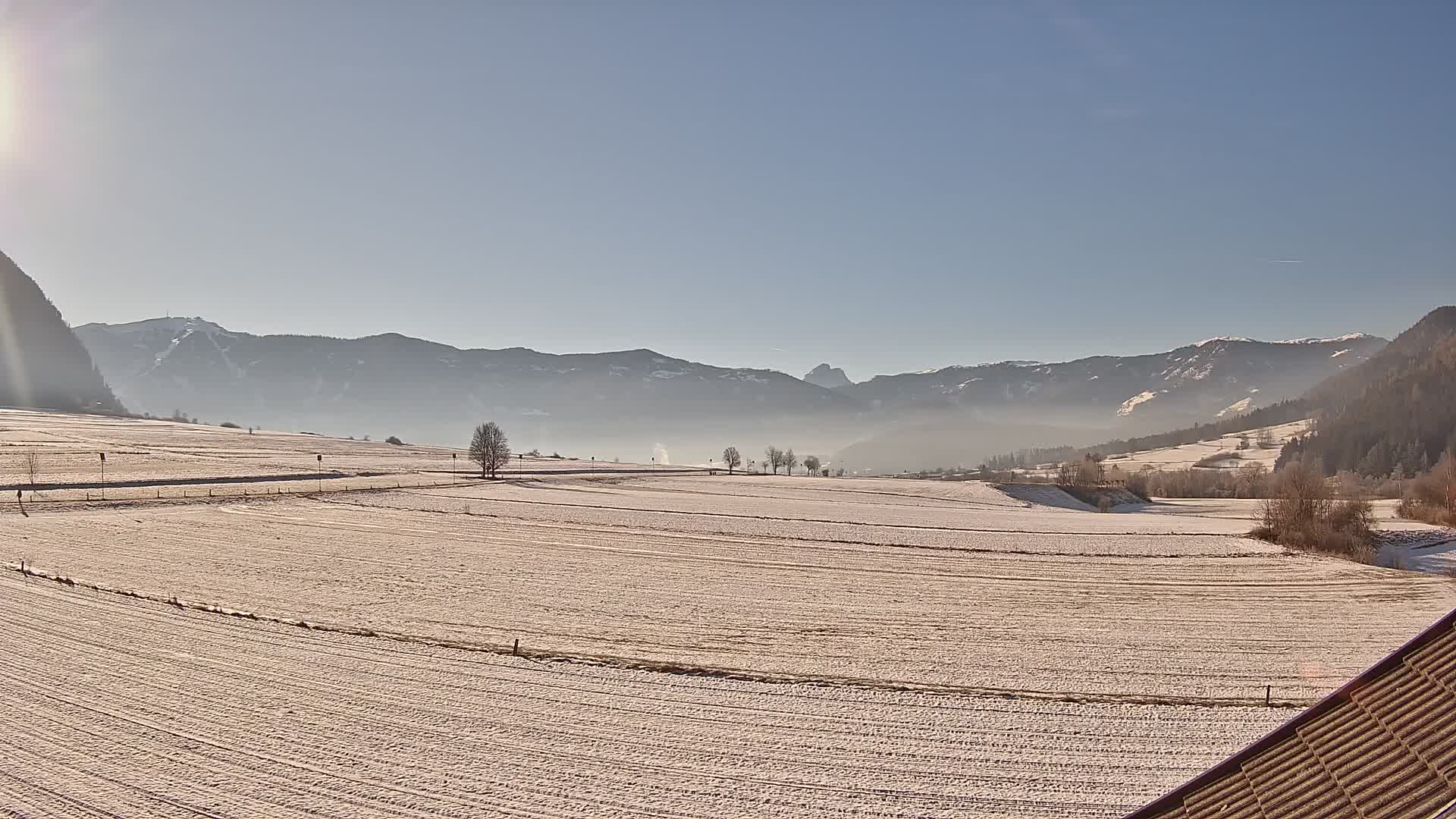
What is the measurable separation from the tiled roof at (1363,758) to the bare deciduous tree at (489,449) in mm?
98148

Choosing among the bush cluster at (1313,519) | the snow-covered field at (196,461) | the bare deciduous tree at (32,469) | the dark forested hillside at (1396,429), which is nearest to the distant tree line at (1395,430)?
the dark forested hillside at (1396,429)

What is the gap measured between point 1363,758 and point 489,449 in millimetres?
102413

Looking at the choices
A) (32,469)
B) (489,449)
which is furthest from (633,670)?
(489,449)

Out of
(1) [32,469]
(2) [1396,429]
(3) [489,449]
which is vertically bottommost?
(1) [32,469]

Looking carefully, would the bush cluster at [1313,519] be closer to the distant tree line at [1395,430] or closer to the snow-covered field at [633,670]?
the snow-covered field at [633,670]

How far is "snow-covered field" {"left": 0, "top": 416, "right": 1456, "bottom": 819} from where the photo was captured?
14164 mm

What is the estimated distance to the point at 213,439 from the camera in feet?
408

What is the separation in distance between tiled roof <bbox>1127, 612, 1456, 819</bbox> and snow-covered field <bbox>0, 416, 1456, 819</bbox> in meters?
7.59

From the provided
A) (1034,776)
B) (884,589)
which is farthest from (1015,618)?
(1034,776)

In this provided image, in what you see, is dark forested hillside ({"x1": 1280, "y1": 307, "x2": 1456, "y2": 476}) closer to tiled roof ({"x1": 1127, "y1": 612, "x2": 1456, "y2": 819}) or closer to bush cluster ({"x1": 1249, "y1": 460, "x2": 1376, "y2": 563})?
bush cluster ({"x1": 1249, "y1": 460, "x2": 1376, "y2": 563})

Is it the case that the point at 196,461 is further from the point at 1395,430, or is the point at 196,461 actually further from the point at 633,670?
the point at 1395,430

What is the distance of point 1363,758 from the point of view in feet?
19.6

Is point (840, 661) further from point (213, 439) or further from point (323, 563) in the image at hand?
point (213, 439)

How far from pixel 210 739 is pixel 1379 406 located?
21528cm
